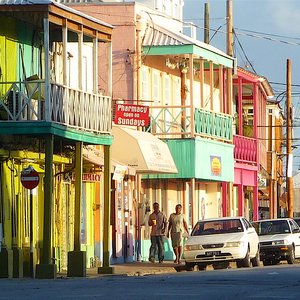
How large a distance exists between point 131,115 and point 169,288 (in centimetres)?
1491

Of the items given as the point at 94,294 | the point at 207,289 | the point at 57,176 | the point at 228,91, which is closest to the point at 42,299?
the point at 94,294

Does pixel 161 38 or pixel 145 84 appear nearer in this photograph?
pixel 161 38

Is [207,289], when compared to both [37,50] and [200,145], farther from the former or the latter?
[200,145]

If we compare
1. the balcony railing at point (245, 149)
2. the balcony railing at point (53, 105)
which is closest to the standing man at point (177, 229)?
the balcony railing at point (53, 105)

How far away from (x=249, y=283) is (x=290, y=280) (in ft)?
4.73

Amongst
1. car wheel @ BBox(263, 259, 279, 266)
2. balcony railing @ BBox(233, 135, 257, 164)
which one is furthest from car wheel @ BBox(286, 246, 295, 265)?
balcony railing @ BBox(233, 135, 257, 164)

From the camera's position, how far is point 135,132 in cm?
3934

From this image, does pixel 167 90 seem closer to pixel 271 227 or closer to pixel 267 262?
pixel 271 227

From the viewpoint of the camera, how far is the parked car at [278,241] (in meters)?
39.5

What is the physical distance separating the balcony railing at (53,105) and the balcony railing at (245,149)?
714 inches

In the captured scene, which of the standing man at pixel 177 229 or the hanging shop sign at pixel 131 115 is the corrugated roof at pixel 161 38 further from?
the standing man at pixel 177 229

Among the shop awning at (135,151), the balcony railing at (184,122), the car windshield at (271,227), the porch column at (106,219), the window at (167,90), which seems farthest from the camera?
the window at (167,90)

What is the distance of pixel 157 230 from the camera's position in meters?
39.2

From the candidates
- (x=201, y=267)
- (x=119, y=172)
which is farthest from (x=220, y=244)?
(x=119, y=172)
